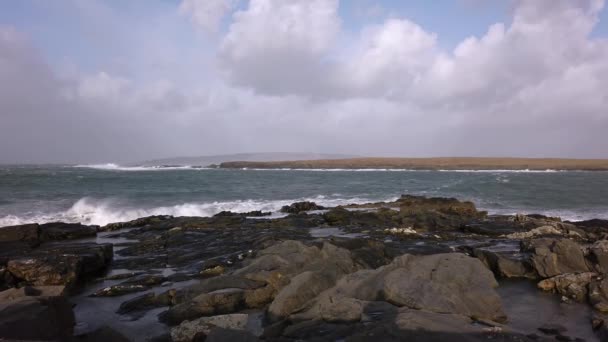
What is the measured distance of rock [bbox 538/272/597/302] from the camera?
30.8 ft

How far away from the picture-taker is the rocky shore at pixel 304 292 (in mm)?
6543

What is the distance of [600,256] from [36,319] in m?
13.6

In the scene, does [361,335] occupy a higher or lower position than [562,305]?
higher

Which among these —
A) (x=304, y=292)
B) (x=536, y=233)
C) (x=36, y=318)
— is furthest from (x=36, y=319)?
(x=536, y=233)

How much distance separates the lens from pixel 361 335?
5562 millimetres

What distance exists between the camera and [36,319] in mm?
6801

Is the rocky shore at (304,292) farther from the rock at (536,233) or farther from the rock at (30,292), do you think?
the rock at (536,233)

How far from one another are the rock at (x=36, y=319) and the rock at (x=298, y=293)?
3675 millimetres

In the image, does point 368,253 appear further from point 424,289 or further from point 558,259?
point 558,259

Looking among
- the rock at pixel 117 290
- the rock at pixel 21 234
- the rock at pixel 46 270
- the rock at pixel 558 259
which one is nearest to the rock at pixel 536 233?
the rock at pixel 558 259

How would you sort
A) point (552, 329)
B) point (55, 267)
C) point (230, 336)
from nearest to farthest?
point (230, 336) → point (552, 329) → point (55, 267)

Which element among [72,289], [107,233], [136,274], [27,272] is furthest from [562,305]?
[107,233]

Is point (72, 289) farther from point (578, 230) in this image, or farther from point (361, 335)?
point (578, 230)

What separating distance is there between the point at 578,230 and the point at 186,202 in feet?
86.8
